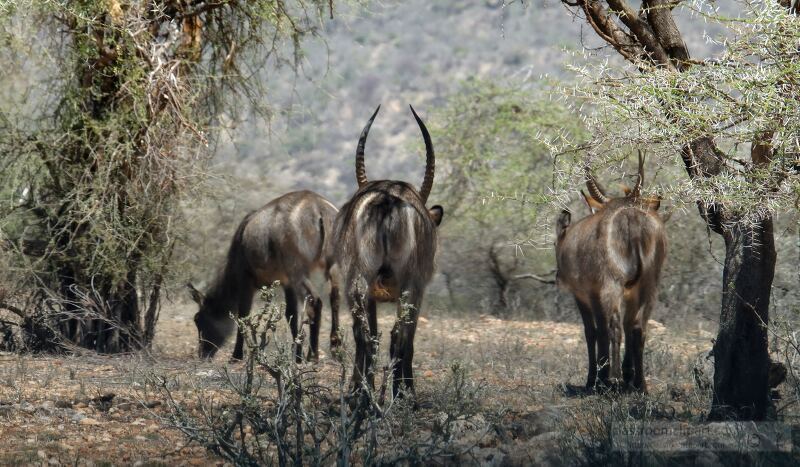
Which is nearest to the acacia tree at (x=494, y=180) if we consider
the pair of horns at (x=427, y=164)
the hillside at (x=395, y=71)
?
the pair of horns at (x=427, y=164)

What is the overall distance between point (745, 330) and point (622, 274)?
6.23ft

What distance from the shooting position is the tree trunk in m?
7.29

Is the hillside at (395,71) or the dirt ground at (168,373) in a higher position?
the hillside at (395,71)

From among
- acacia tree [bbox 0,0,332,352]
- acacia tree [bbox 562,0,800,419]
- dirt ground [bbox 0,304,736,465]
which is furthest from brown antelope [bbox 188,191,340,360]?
acacia tree [bbox 562,0,800,419]

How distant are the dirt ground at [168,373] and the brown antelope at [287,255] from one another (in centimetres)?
59

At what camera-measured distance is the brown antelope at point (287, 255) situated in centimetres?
1176

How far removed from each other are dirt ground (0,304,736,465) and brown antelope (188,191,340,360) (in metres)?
0.59

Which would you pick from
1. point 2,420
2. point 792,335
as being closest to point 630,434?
point 792,335

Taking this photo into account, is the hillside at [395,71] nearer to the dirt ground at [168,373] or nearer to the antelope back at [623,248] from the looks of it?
the dirt ground at [168,373]

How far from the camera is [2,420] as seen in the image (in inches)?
292

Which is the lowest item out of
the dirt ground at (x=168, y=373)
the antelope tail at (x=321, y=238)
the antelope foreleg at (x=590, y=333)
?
the dirt ground at (x=168, y=373)

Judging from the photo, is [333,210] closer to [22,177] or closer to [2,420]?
[22,177]

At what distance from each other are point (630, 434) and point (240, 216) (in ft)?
44.4

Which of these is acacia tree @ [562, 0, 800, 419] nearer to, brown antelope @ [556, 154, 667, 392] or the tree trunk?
the tree trunk
